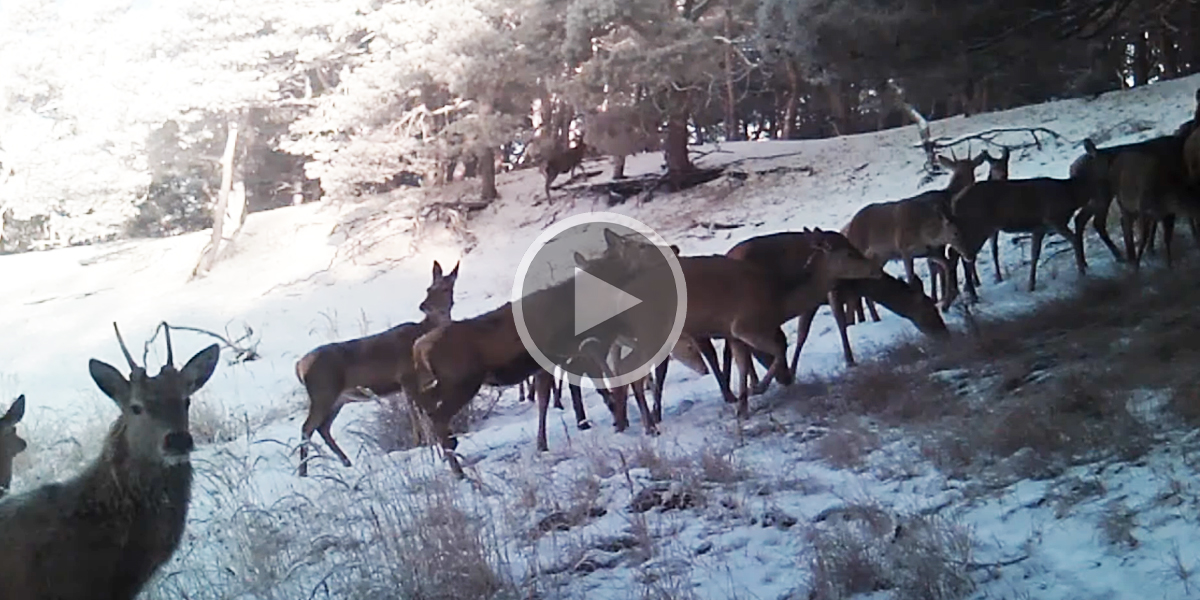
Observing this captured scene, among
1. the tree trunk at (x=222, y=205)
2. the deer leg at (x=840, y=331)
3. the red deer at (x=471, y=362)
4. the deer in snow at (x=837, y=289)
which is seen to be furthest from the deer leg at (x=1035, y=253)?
the tree trunk at (x=222, y=205)

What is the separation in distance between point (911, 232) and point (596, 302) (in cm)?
411

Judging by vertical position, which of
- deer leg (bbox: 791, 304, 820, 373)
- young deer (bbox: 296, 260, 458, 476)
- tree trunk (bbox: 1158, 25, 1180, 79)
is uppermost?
tree trunk (bbox: 1158, 25, 1180, 79)

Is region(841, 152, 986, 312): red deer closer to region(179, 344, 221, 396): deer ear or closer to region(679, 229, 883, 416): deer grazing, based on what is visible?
region(679, 229, 883, 416): deer grazing

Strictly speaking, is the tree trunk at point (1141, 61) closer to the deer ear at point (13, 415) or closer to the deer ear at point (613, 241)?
the deer ear at point (613, 241)

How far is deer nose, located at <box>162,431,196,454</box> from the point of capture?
4.70 metres

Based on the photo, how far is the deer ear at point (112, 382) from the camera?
16.0 ft

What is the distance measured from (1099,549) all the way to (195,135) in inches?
906

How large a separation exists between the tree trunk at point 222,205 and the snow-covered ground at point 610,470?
4163 mm

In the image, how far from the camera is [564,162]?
19.6 m

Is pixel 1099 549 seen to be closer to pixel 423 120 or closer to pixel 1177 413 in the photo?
pixel 1177 413

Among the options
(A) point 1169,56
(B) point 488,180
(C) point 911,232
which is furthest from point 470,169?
(A) point 1169,56

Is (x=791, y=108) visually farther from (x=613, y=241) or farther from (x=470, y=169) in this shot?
(x=613, y=241)

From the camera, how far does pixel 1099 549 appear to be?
3.80 meters

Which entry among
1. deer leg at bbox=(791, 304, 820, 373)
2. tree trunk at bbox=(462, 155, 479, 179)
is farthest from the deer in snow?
tree trunk at bbox=(462, 155, 479, 179)
